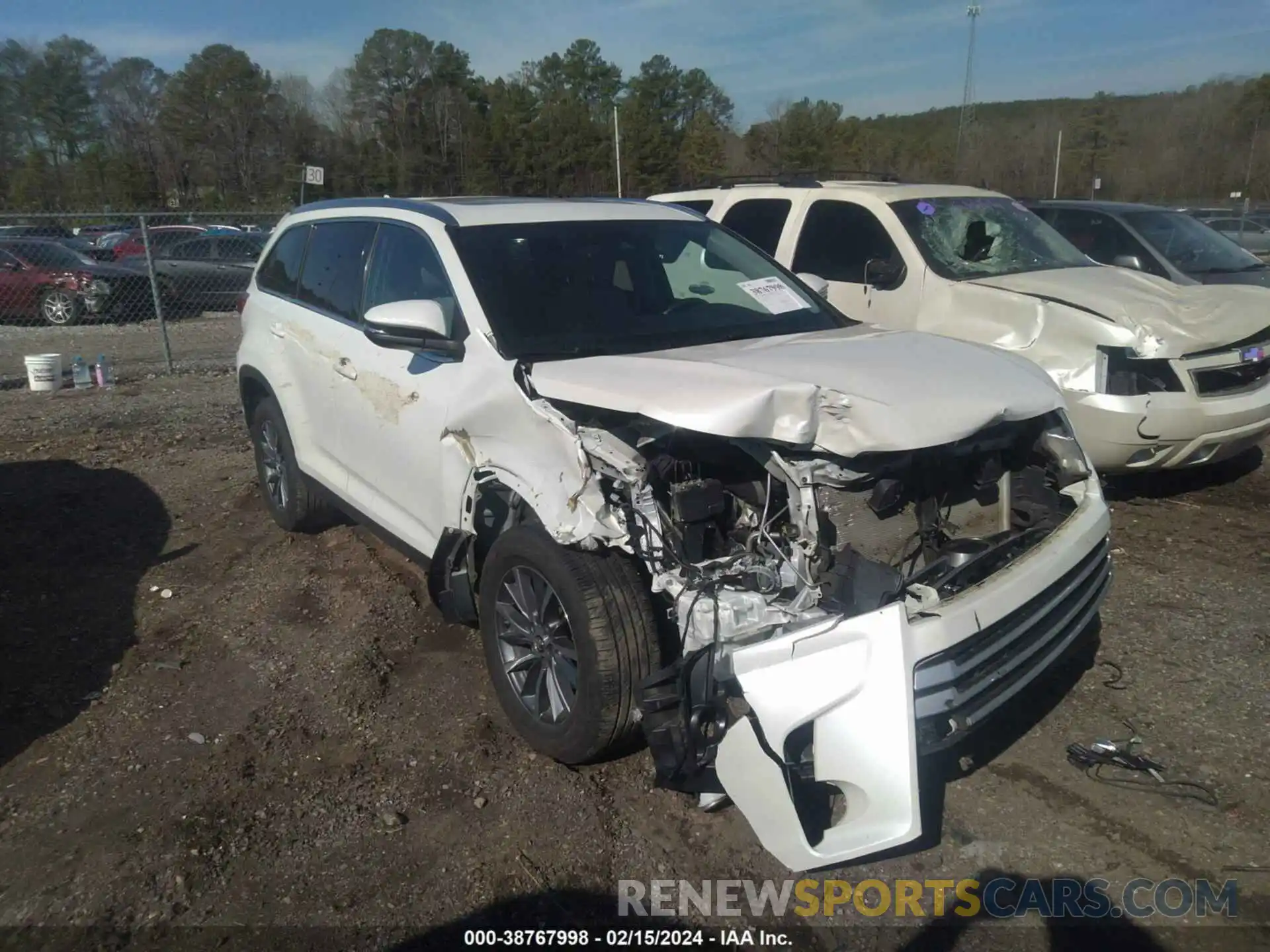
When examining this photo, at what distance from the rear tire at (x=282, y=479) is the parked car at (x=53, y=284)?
39.9ft

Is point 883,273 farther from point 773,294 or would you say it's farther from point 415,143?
point 415,143

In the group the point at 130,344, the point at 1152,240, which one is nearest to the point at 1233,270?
the point at 1152,240

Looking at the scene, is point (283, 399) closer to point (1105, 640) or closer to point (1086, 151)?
point (1105, 640)

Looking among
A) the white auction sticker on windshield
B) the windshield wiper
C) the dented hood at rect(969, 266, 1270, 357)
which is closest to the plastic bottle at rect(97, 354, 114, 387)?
the white auction sticker on windshield

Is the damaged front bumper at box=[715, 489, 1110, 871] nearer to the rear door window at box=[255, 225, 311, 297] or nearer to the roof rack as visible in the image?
the rear door window at box=[255, 225, 311, 297]

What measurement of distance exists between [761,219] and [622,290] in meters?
3.72

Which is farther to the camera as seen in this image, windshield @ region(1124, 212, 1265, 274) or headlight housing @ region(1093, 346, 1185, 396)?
windshield @ region(1124, 212, 1265, 274)

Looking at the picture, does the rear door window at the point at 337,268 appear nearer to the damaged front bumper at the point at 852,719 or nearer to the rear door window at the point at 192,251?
the damaged front bumper at the point at 852,719

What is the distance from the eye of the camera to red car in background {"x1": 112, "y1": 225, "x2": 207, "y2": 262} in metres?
18.5

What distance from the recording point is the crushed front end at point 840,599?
247 centimetres

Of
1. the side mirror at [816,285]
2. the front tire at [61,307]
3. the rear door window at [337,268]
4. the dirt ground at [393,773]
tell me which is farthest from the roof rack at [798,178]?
the front tire at [61,307]

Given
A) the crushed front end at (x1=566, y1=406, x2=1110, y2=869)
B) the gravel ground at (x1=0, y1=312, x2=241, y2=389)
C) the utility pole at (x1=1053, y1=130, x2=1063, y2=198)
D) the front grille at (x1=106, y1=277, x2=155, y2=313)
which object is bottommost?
the gravel ground at (x1=0, y1=312, x2=241, y2=389)

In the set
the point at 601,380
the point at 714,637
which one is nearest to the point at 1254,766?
the point at 714,637

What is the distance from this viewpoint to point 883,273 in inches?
250
